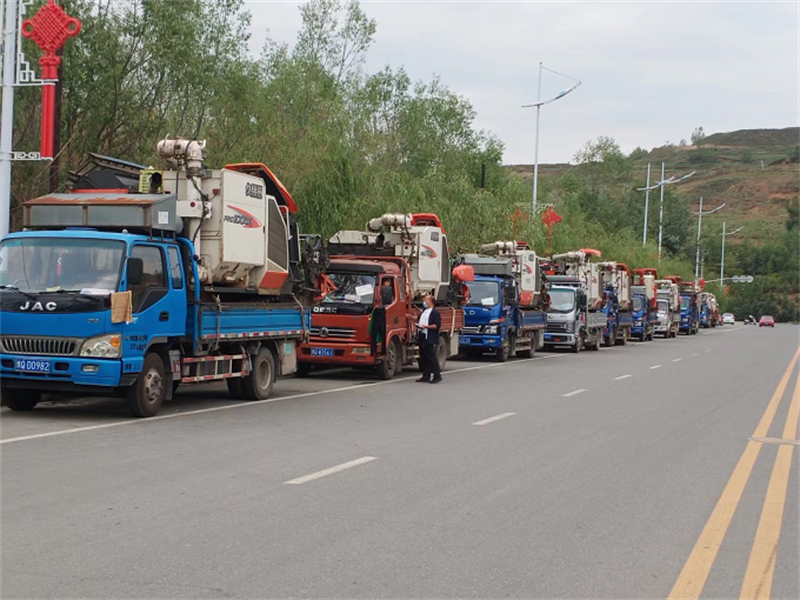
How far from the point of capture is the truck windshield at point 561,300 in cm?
3681

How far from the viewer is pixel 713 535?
783cm

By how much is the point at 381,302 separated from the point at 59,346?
935 cm

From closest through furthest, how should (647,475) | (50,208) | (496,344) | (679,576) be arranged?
1. (679,576)
2. (647,475)
3. (50,208)
4. (496,344)

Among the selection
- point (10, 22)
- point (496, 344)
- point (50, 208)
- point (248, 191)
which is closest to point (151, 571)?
point (50, 208)

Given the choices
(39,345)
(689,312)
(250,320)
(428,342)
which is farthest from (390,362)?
(689,312)

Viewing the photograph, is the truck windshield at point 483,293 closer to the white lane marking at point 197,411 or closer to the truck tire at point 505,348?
the truck tire at point 505,348

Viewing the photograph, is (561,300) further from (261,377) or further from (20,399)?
(20,399)

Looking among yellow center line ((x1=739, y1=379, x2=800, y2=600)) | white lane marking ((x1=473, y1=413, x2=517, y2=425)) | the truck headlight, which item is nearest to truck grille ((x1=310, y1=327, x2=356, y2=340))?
white lane marking ((x1=473, y1=413, x2=517, y2=425))

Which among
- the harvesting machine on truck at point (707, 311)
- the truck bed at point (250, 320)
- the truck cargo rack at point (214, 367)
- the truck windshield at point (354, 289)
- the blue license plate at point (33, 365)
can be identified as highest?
the truck windshield at point (354, 289)

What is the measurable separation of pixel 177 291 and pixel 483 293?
16729mm

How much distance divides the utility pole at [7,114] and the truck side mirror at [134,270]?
13.3 feet

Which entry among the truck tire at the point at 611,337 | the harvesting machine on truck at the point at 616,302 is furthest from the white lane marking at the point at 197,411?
the truck tire at the point at 611,337

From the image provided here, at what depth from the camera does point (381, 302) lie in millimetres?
21266

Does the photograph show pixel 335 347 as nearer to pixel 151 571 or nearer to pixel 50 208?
pixel 50 208
